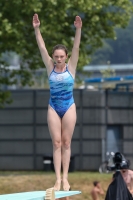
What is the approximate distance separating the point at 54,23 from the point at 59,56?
1679cm

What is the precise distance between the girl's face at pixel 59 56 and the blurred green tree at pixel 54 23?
1526 cm

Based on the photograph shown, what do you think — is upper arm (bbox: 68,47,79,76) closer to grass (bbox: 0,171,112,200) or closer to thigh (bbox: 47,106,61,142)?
thigh (bbox: 47,106,61,142)

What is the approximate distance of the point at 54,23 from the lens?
2827cm

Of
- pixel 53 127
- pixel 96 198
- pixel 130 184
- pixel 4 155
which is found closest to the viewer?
pixel 53 127

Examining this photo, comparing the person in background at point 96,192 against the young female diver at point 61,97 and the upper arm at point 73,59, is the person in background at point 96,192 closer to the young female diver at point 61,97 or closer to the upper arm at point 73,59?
the young female diver at point 61,97

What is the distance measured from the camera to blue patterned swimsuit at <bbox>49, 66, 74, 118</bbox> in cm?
1166

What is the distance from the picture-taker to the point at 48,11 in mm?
28266

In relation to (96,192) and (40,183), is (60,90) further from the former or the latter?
(40,183)

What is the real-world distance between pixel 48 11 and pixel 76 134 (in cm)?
872

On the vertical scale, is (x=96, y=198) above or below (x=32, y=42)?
below

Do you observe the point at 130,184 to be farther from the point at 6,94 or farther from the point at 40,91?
the point at 40,91

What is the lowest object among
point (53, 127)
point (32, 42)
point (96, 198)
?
point (96, 198)

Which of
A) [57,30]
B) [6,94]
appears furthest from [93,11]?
[6,94]

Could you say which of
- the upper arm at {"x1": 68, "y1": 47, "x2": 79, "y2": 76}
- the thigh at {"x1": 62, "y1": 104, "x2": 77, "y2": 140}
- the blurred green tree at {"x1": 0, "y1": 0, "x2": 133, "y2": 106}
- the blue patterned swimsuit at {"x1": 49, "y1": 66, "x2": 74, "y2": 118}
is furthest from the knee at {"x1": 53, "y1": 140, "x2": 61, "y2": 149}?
the blurred green tree at {"x1": 0, "y1": 0, "x2": 133, "y2": 106}
